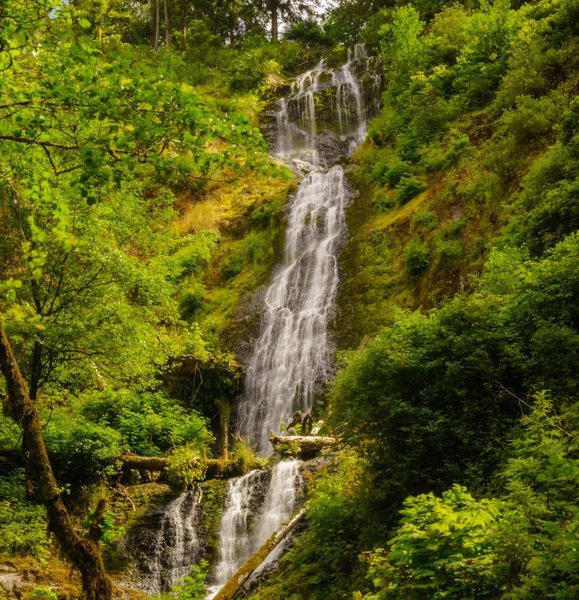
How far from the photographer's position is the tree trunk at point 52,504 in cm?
499

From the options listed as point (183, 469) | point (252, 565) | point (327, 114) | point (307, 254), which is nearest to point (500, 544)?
point (252, 565)

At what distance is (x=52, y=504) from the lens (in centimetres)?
498

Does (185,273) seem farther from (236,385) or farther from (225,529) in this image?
(225,529)

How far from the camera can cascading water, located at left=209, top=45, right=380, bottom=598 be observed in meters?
11.3

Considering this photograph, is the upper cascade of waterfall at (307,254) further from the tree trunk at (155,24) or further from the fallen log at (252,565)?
the tree trunk at (155,24)

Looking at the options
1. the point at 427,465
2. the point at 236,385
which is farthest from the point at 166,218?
the point at 427,465

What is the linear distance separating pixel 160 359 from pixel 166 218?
834cm

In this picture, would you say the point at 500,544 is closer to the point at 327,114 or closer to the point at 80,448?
the point at 80,448

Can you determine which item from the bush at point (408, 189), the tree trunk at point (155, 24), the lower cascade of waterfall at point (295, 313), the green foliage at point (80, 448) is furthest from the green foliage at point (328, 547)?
the tree trunk at point (155, 24)

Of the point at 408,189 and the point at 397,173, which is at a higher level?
the point at 397,173

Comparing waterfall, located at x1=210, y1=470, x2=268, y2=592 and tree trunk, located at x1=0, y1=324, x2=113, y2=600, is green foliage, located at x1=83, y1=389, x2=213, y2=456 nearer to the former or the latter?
waterfall, located at x1=210, y1=470, x2=268, y2=592

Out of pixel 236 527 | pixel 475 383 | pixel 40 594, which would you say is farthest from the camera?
pixel 236 527

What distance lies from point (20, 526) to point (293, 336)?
9.48 metres

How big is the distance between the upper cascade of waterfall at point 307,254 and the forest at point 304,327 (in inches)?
7.6
